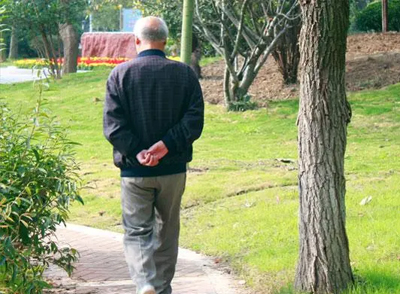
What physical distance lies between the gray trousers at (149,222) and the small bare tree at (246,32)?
11.8 metres

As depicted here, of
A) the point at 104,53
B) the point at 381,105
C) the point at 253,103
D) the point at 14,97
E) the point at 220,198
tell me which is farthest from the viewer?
the point at 104,53

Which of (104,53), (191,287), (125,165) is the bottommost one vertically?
(104,53)

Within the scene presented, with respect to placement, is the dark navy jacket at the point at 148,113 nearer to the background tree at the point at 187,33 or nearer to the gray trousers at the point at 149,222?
the gray trousers at the point at 149,222

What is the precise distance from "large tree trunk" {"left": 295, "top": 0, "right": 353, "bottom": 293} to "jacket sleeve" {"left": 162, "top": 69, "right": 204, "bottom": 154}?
72 centimetres

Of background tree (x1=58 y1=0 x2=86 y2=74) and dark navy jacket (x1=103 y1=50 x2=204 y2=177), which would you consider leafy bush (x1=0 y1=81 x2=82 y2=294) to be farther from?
background tree (x1=58 y1=0 x2=86 y2=74)

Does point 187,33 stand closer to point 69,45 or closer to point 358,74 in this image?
point 358,74

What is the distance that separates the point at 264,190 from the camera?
1064cm

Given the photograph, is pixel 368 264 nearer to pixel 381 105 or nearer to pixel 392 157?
pixel 392 157

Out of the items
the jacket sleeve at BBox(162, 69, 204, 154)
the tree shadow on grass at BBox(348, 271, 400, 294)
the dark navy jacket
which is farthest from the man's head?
the tree shadow on grass at BBox(348, 271, 400, 294)

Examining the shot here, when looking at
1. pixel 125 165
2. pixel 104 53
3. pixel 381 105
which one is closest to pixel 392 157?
pixel 381 105

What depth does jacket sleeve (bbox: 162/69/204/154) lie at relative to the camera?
6.18 metres

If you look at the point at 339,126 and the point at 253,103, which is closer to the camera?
the point at 339,126

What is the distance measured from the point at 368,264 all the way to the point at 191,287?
139cm

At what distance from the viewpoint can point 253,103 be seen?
18844mm
